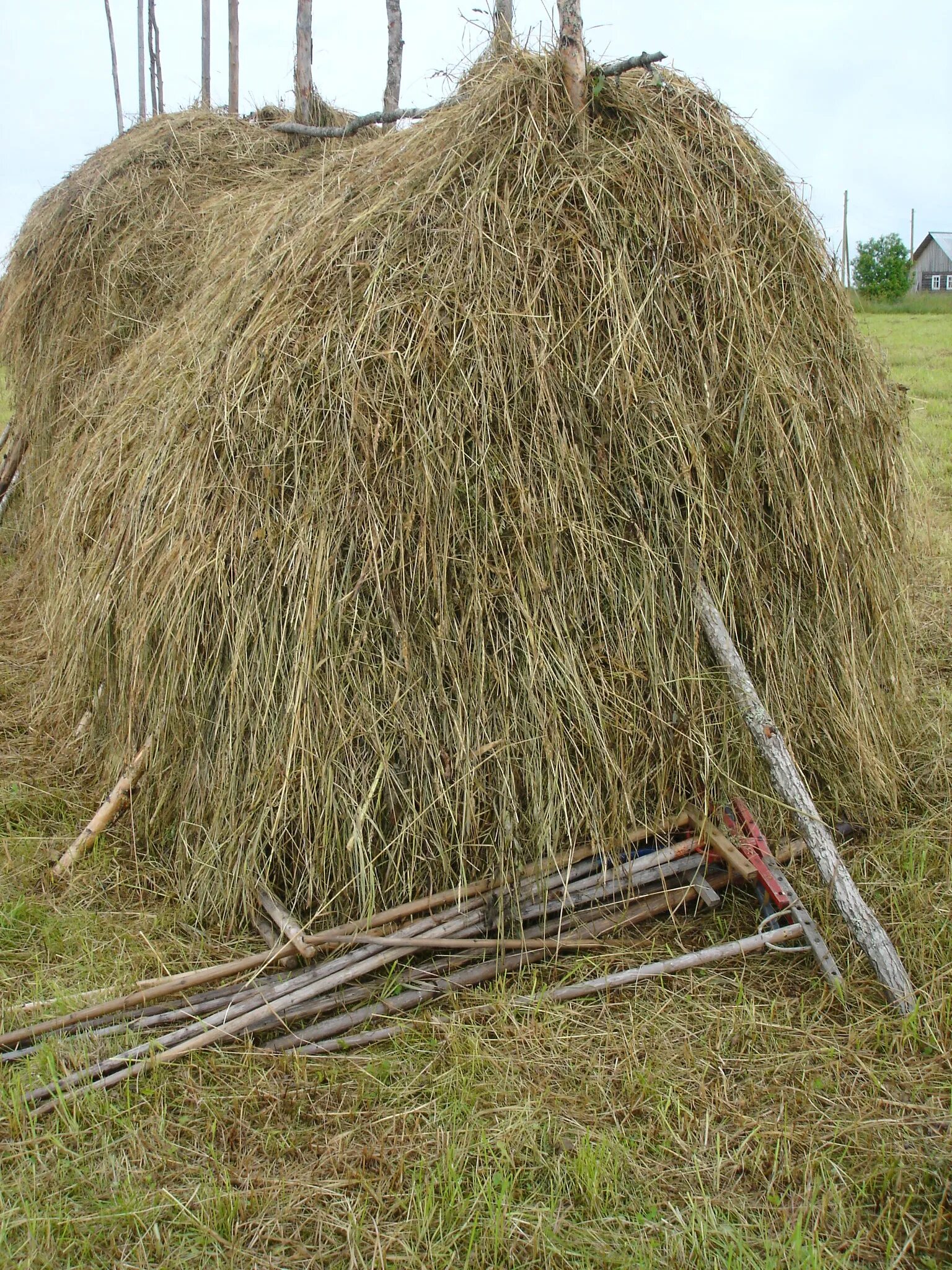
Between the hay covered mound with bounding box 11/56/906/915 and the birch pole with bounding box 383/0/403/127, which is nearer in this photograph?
the hay covered mound with bounding box 11/56/906/915

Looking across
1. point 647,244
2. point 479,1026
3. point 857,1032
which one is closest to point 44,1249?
point 479,1026

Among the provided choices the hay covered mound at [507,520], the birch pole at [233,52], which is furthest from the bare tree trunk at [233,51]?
the hay covered mound at [507,520]

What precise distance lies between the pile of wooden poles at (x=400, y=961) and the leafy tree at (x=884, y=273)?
23.6 meters

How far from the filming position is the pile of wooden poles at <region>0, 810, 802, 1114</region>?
2.52 m

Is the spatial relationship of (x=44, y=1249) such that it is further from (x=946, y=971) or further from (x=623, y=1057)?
(x=946, y=971)

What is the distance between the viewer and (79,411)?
→ 5.36 m

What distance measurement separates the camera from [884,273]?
25.5 m

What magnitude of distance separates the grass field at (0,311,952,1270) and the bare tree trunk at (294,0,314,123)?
612 cm

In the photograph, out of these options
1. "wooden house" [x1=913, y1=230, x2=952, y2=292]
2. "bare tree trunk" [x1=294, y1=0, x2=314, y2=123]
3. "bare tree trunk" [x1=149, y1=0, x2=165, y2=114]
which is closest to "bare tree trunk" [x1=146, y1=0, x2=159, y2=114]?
"bare tree trunk" [x1=149, y1=0, x2=165, y2=114]

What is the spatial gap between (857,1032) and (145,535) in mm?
2815

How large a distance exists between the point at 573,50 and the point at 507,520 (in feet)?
5.75

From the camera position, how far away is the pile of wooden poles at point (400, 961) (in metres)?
2.52

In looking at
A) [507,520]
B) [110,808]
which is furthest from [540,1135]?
[110,808]

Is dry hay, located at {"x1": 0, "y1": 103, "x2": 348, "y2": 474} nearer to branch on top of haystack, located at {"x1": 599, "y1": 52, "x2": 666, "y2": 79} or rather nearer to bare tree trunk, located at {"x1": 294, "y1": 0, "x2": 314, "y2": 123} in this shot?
bare tree trunk, located at {"x1": 294, "y1": 0, "x2": 314, "y2": 123}
